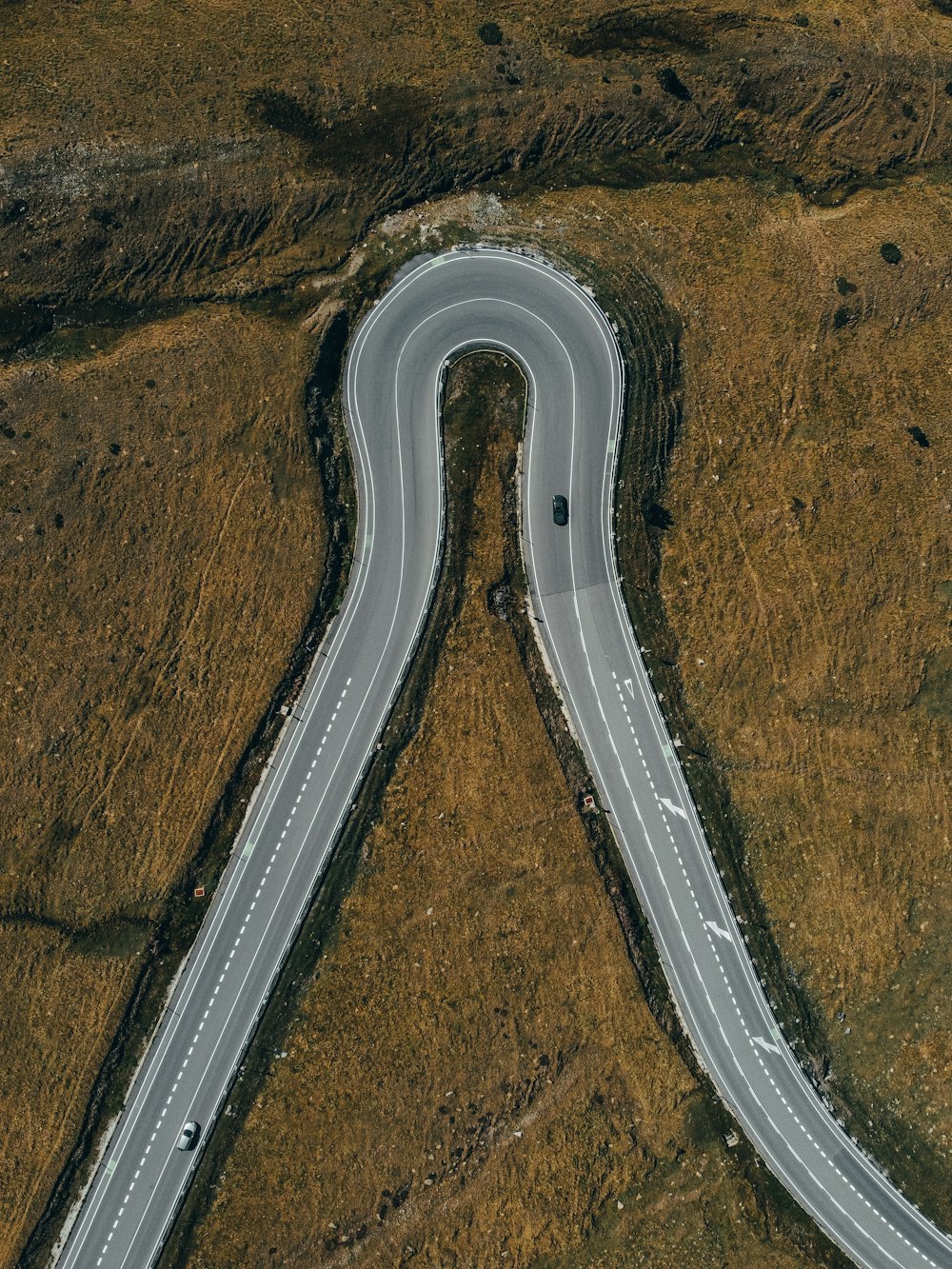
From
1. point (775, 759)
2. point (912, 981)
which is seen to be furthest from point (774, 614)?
point (912, 981)

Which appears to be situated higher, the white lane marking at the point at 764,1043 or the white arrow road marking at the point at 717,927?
the white arrow road marking at the point at 717,927

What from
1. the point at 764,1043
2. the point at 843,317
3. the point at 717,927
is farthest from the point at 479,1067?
the point at 843,317

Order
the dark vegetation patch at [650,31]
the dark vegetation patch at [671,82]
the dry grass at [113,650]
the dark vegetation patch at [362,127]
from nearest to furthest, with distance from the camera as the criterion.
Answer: the dry grass at [113,650], the dark vegetation patch at [362,127], the dark vegetation patch at [671,82], the dark vegetation patch at [650,31]

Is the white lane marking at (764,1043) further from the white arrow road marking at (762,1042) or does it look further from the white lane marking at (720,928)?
the white lane marking at (720,928)

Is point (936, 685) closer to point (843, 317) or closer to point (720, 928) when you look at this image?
point (720, 928)

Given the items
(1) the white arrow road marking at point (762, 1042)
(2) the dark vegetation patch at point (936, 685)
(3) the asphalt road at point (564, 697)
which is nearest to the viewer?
(3) the asphalt road at point (564, 697)

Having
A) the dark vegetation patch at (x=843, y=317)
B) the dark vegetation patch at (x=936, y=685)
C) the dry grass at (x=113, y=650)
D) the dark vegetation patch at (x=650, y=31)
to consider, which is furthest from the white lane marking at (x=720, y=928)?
the dark vegetation patch at (x=650, y=31)
